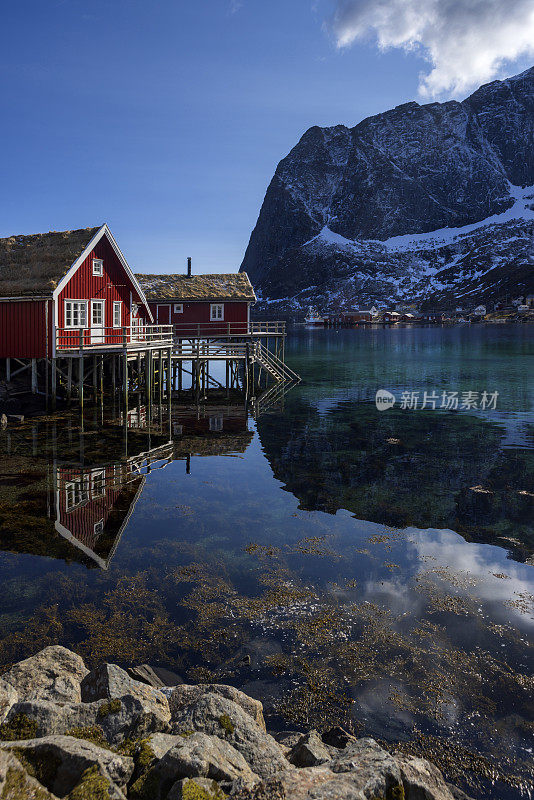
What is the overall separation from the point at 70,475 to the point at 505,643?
13.9 meters

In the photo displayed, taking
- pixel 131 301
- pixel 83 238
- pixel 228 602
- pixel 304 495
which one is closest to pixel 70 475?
pixel 304 495

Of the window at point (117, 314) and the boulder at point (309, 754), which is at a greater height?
the window at point (117, 314)

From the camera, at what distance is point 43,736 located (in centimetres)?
542

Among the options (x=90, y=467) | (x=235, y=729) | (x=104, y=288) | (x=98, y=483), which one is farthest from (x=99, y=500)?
(x=104, y=288)

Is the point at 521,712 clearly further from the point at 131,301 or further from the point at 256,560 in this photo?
the point at 131,301

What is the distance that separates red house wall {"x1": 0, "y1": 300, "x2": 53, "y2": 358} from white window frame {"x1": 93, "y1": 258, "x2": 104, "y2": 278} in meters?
4.20

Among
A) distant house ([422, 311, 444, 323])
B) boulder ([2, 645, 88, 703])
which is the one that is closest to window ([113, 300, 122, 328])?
boulder ([2, 645, 88, 703])

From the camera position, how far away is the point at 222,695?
687 centimetres

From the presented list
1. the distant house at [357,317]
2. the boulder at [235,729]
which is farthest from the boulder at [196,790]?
the distant house at [357,317]

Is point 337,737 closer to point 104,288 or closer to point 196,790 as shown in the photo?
point 196,790

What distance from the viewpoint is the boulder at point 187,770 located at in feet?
15.8

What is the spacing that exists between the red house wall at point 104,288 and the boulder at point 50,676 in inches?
851

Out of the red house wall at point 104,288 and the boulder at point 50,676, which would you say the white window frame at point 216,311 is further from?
the boulder at point 50,676

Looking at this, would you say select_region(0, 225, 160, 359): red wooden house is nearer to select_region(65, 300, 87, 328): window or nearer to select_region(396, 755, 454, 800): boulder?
select_region(65, 300, 87, 328): window
